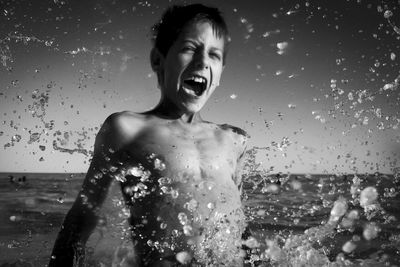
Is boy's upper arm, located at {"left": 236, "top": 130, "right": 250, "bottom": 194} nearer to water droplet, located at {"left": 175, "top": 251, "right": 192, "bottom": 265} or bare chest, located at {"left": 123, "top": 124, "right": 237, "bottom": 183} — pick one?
bare chest, located at {"left": 123, "top": 124, "right": 237, "bottom": 183}

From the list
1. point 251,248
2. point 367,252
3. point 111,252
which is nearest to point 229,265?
point 251,248

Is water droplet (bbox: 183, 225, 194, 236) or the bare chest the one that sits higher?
the bare chest

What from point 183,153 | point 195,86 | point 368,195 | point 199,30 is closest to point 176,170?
point 183,153

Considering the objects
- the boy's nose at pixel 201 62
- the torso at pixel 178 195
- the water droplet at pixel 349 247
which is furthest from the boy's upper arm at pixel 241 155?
the water droplet at pixel 349 247

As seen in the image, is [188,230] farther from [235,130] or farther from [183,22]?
[183,22]

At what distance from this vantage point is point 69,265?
216cm

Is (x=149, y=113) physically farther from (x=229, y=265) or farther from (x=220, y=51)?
(x=229, y=265)

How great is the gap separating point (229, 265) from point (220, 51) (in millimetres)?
1470

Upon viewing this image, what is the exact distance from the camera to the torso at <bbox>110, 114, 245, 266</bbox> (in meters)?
2.26

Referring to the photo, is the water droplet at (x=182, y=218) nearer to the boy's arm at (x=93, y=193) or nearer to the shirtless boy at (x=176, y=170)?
the shirtless boy at (x=176, y=170)

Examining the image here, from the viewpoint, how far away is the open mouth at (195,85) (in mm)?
2676

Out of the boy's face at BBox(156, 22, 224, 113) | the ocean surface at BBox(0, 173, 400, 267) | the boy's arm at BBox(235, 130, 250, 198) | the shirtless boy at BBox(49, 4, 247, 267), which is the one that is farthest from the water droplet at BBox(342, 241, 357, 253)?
the boy's face at BBox(156, 22, 224, 113)

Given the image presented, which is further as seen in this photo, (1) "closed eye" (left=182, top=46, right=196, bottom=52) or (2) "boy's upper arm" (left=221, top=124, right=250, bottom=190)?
(2) "boy's upper arm" (left=221, top=124, right=250, bottom=190)

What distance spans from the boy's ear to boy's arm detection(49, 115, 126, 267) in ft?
2.15
